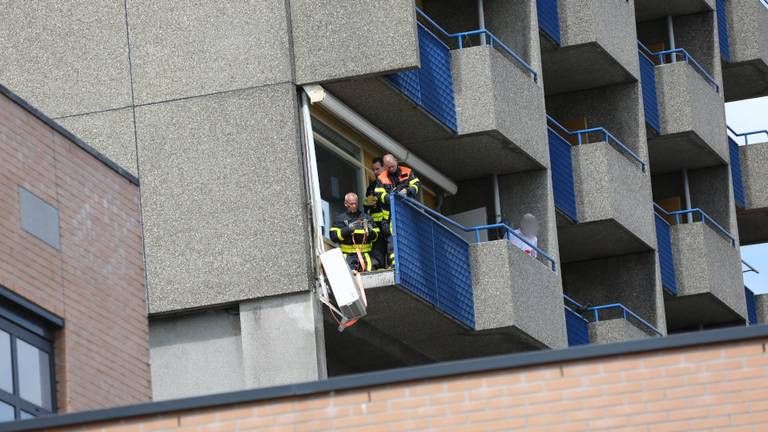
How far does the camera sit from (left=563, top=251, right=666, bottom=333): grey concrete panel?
35.1 meters

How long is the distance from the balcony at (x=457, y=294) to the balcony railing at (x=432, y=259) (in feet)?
0.04

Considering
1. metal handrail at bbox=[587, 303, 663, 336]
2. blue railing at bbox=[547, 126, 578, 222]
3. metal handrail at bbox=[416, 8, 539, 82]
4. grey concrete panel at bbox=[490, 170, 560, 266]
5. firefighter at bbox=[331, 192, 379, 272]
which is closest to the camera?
firefighter at bbox=[331, 192, 379, 272]

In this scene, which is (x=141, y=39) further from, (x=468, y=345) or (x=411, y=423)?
(x=411, y=423)

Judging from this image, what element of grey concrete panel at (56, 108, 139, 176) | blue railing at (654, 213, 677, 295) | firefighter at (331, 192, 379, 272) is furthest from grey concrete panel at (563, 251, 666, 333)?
grey concrete panel at (56, 108, 139, 176)

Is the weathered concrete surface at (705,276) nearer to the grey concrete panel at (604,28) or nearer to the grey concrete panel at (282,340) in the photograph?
the grey concrete panel at (604,28)

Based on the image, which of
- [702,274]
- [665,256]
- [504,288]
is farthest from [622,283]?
[504,288]

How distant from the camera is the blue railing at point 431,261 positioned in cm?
2634

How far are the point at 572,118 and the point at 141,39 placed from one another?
1101 cm

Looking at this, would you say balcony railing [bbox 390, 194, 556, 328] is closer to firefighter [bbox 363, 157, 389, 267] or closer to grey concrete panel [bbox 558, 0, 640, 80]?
firefighter [bbox 363, 157, 389, 267]

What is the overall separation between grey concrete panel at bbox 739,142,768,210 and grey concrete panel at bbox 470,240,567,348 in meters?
13.0

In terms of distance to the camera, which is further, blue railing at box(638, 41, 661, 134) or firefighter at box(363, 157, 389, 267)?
blue railing at box(638, 41, 661, 134)

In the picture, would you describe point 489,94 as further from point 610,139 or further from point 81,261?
point 81,261

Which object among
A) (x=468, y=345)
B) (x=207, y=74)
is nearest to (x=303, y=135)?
(x=207, y=74)

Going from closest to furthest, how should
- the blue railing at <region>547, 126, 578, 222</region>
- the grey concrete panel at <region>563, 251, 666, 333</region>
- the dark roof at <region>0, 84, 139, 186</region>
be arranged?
the dark roof at <region>0, 84, 139, 186</region> < the blue railing at <region>547, 126, 578, 222</region> < the grey concrete panel at <region>563, 251, 666, 333</region>
